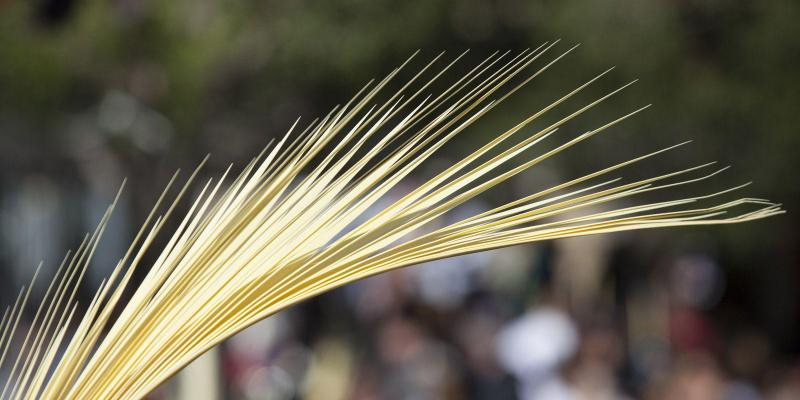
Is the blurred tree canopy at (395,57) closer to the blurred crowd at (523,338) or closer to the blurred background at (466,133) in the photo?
the blurred background at (466,133)

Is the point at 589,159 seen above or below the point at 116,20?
below

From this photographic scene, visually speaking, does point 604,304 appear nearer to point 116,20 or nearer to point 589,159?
point 589,159

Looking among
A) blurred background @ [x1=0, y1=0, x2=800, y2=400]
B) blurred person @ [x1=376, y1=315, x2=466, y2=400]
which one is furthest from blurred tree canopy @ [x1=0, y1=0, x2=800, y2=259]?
blurred person @ [x1=376, y1=315, x2=466, y2=400]

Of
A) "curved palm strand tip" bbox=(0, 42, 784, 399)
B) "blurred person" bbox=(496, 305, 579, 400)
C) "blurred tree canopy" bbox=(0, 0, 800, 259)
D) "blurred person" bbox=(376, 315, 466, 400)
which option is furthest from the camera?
"blurred tree canopy" bbox=(0, 0, 800, 259)

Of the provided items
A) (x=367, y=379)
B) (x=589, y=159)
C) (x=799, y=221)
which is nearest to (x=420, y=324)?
(x=367, y=379)

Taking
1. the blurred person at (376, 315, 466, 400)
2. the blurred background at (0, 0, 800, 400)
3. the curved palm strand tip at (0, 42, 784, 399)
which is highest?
the blurred background at (0, 0, 800, 400)

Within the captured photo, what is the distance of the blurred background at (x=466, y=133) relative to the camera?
5.85 m

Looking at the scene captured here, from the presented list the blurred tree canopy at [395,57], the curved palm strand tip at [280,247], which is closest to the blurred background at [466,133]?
the blurred tree canopy at [395,57]

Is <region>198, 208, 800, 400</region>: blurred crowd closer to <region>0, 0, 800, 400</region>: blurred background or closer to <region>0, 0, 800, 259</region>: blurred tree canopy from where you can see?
<region>0, 0, 800, 400</region>: blurred background

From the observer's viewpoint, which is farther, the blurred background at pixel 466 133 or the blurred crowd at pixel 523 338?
the blurred background at pixel 466 133

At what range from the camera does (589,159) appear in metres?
6.69

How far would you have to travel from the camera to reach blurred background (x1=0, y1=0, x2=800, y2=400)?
5852 mm

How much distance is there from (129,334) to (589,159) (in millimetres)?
5508

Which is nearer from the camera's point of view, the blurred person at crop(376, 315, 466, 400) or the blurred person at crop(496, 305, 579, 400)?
the blurred person at crop(376, 315, 466, 400)
